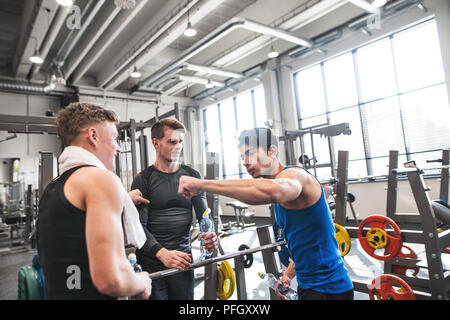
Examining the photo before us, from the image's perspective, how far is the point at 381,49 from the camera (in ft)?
19.1

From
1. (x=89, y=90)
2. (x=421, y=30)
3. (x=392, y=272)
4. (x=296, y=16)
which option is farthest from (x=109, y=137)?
(x=89, y=90)

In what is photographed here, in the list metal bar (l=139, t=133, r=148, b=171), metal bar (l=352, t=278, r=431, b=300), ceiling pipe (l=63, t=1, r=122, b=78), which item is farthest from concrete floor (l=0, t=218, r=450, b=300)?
ceiling pipe (l=63, t=1, r=122, b=78)

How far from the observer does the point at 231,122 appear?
9258 mm

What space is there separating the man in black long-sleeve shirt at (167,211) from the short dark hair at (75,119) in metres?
0.74

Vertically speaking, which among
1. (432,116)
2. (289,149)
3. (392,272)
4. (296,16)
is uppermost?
(296,16)

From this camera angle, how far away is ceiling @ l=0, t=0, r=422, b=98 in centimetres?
519

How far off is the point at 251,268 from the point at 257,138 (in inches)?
116

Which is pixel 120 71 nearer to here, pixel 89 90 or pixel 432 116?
pixel 89 90

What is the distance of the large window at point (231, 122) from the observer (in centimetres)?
842

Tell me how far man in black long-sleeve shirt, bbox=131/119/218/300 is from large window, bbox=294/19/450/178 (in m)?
3.64

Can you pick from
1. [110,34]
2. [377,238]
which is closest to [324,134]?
[377,238]

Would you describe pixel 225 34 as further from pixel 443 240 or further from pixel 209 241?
pixel 209 241

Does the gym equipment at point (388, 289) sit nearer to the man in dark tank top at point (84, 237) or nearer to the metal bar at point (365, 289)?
the metal bar at point (365, 289)
